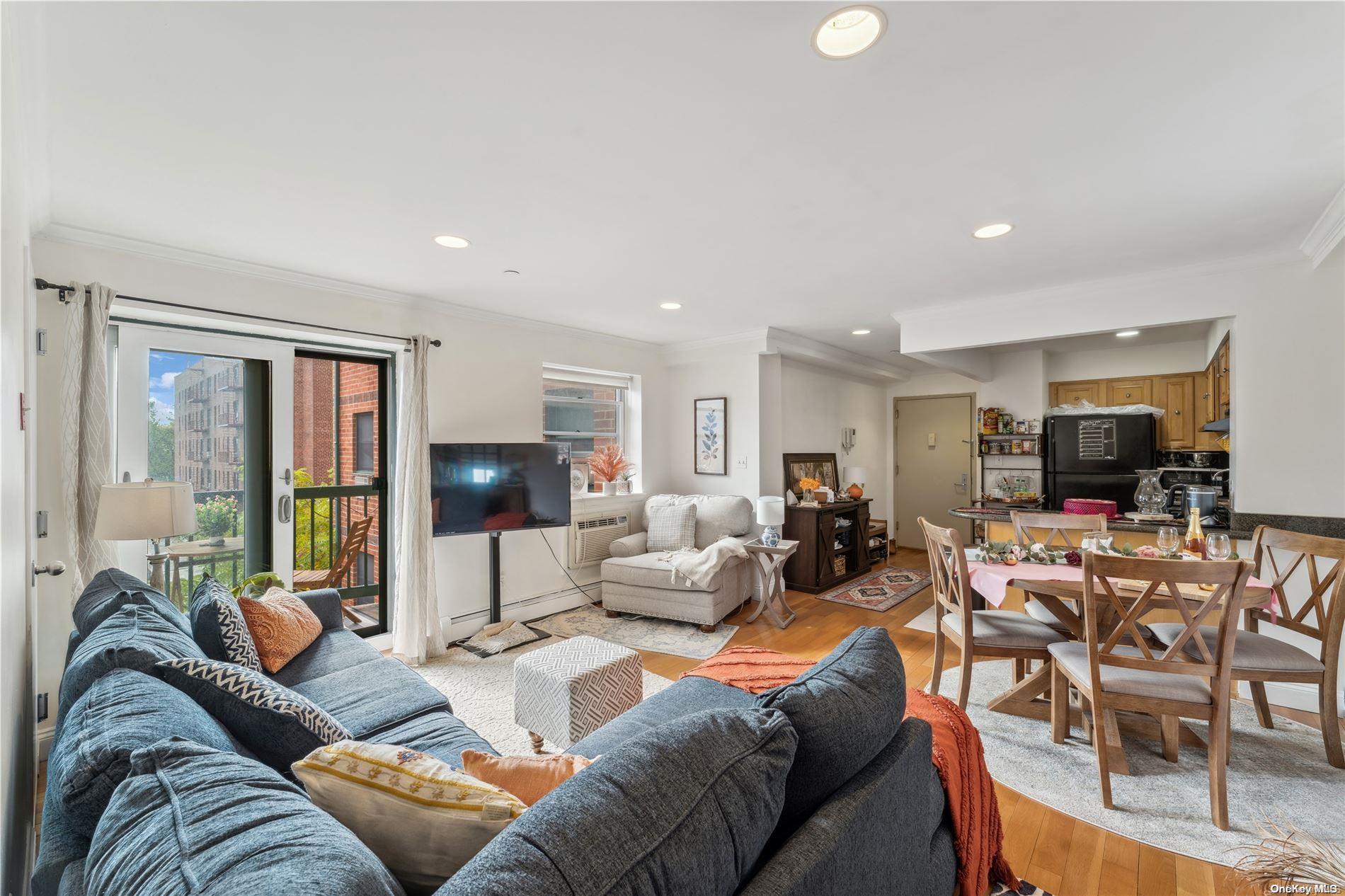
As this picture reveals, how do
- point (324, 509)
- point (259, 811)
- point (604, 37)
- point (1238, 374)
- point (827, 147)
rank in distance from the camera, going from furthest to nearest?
point (324, 509)
point (1238, 374)
point (827, 147)
point (604, 37)
point (259, 811)

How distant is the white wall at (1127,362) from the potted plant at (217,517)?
7.00 m

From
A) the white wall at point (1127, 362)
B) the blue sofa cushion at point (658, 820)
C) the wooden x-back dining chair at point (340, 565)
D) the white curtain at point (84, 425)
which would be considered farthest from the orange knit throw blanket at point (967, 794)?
the white wall at point (1127, 362)

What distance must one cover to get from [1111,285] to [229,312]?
4960mm

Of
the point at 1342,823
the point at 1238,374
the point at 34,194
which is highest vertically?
the point at 34,194

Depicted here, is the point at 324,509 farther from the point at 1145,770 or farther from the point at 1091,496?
the point at 1091,496

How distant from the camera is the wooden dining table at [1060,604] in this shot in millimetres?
2480

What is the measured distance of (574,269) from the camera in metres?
3.32

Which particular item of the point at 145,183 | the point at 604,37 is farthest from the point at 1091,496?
the point at 145,183

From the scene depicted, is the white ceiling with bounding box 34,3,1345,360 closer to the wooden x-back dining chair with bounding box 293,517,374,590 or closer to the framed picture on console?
the wooden x-back dining chair with bounding box 293,517,374,590

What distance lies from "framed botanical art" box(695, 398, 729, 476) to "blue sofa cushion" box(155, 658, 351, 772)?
14.2 ft

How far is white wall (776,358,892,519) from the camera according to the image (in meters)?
5.98

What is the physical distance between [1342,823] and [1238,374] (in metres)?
2.12

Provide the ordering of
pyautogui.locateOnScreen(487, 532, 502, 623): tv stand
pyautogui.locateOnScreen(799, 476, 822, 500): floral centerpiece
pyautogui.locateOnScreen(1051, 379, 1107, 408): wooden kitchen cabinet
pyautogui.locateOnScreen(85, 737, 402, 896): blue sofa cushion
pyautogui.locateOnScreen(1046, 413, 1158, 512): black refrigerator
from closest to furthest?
pyautogui.locateOnScreen(85, 737, 402, 896): blue sofa cushion, pyautogui.locateOnScreen(487, 532, 502, 623): tv stand, pyautogui.locateOnScreen(1046, 413, 1158, 512): black refrigerator, pyautogui.locateOnScreen(799, 476, 822, 500): floral centerpiece, pyautogui.locateOnScreen(1051, 379, 1107, 408): wooden kitchen cabinet

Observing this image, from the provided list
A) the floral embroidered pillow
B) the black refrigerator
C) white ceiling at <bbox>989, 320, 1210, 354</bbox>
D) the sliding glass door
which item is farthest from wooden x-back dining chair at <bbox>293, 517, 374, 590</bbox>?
the black refrigerator
